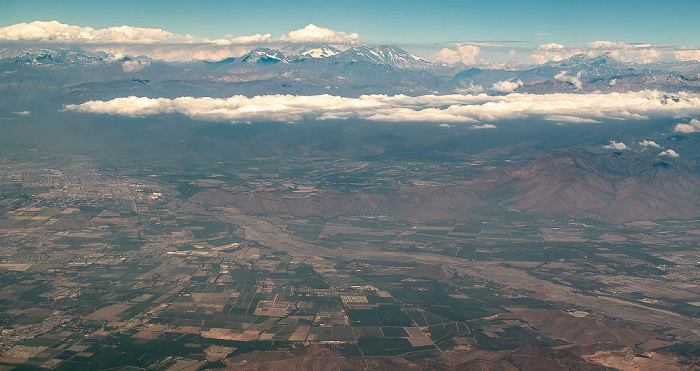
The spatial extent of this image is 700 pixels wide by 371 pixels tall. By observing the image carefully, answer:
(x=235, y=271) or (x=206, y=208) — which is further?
(x=206, y=208)

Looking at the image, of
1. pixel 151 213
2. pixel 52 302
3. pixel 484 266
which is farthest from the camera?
pixel 151 213

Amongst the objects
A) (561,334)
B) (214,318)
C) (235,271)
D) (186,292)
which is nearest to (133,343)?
(214,318)

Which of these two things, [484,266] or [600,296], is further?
[484,266]

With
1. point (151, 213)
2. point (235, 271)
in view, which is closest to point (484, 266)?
point (235, 271)

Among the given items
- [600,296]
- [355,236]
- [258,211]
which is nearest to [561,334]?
[600,296]

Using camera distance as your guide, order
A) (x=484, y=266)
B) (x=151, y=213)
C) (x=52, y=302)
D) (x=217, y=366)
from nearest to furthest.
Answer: (x=217, y=366) → (x=52, y=302) → (x=484, y=266) → (x=151, y=213)

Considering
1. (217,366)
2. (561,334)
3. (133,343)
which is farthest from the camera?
(561,334)

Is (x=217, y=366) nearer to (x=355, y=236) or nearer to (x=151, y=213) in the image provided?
(x=355, y=236)

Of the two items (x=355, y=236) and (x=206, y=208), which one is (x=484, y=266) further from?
(x=206, y=208)

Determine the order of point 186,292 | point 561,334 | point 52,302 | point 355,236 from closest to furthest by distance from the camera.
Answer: point 561,334
point 52,302
point 186,292
point 355,236
